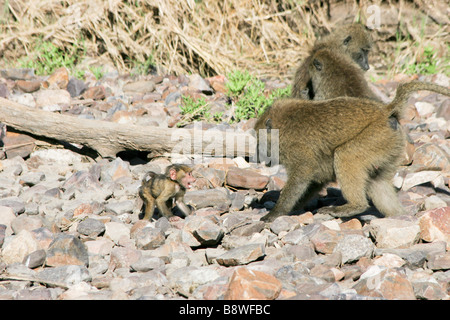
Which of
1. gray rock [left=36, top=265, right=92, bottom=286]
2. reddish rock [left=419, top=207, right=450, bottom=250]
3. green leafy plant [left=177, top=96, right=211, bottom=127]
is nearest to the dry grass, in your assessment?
green leafy plant [left=177, top=96, right=211, bottom=127]

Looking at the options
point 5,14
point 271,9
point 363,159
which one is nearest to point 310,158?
point 363,159

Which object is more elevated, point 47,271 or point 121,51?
point 121,51

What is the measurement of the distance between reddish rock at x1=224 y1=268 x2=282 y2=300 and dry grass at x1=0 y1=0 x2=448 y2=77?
559 cm

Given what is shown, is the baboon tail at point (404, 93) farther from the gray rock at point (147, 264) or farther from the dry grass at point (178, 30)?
the dry grass at point (178, 30)

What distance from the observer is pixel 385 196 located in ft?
15.9

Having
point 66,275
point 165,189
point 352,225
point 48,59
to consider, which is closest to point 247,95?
point 165,189

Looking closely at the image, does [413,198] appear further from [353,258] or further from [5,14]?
[5,14]

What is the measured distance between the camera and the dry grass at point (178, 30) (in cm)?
852

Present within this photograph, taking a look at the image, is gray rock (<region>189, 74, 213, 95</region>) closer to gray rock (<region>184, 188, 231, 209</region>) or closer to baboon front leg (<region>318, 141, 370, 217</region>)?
gray rock (<region>184, 188, 231, 209</region>)

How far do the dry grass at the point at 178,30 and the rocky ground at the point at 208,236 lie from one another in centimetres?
208

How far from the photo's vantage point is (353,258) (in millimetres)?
3863

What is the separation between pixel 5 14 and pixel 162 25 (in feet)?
8.48

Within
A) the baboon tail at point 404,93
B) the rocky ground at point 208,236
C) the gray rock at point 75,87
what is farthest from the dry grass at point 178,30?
the baboon tail at point 404,93

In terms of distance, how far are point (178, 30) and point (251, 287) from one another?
5831mm
